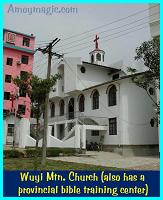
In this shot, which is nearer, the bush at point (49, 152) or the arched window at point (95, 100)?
the bush at point (49, 152)

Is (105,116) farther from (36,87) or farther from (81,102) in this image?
(36,87)

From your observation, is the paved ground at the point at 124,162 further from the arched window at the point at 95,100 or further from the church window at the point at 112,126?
the arched window at the point at 95,100

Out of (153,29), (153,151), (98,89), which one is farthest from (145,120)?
(153,29)

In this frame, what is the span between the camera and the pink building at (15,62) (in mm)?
34500

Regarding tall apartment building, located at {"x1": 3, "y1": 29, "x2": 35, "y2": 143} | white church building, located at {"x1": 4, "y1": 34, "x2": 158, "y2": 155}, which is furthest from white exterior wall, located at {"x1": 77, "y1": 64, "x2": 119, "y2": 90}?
tall apartment building, located at {"x1": 3, "y1": 29, "x2": 35, "y2": 143}

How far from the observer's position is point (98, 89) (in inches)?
984

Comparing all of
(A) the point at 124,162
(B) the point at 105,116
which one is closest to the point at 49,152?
(A) the point at 124,162
